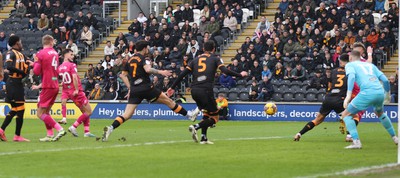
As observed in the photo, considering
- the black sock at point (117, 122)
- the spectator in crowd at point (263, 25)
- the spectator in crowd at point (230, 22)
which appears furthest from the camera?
the spectator in crowd at point (230, 22)

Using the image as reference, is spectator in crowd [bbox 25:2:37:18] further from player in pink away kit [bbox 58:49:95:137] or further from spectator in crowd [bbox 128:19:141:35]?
player in pink away kit [bbox 58:49:95:137]

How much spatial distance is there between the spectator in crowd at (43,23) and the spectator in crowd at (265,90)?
44.5ft

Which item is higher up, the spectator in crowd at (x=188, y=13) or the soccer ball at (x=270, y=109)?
the spectator in crowd at (x=188, y=13)

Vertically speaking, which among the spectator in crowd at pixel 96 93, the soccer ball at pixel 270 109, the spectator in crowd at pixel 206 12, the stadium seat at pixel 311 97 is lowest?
the spectator in crowd at pixel 96 93

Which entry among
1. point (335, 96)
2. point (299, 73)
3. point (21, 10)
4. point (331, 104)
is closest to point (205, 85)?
point (331, 104)

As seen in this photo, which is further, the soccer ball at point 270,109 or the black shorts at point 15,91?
the soccer ball at point 270,109

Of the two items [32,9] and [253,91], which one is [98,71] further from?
[253,91]

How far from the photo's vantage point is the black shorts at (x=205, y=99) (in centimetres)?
1864

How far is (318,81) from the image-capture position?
36.3 meters

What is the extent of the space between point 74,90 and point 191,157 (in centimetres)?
810

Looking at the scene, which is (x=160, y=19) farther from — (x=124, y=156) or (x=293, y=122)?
(x=124, y=156)

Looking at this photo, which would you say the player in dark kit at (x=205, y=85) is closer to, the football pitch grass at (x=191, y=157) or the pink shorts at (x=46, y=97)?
the football pitch grass at (x=191, y=157)

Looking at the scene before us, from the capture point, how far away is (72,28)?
45.3 meters

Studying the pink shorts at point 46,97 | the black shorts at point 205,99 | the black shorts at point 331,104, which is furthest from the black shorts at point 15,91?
the black shorts at point 331,104
